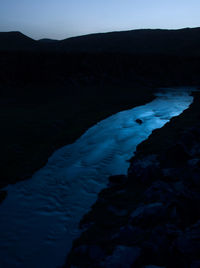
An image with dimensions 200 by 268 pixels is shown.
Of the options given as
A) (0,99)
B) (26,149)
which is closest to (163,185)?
(26,149)

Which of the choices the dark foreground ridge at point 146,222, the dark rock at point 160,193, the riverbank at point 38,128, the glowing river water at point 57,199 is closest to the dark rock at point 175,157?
the dark foreground ridge at point 146,222

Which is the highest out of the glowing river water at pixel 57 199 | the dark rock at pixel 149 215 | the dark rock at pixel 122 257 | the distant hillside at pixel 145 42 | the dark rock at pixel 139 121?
the distant hillside at pixel 145 42

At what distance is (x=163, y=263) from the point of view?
795cm

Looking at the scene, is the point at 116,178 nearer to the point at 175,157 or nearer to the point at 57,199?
the point at 57,199

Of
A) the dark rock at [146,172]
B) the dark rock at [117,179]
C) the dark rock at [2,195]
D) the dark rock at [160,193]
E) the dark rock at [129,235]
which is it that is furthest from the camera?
the dark rock at [117,179]

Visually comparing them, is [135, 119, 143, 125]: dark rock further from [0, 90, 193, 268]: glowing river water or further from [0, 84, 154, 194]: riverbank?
[0, 90, 193, 268]: glowing river water

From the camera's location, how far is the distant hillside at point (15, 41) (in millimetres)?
145750

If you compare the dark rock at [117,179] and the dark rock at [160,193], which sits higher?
the dark rock at [160,193]

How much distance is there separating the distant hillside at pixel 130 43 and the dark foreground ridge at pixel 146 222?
406 feet

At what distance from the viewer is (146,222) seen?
33.7 ft

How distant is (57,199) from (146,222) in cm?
537

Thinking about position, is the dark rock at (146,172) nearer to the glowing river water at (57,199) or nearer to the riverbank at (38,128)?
the glowing river water at (57,199)

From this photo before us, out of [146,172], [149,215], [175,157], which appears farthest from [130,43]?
[149,215]

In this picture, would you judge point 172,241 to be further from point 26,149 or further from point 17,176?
point 26,149
